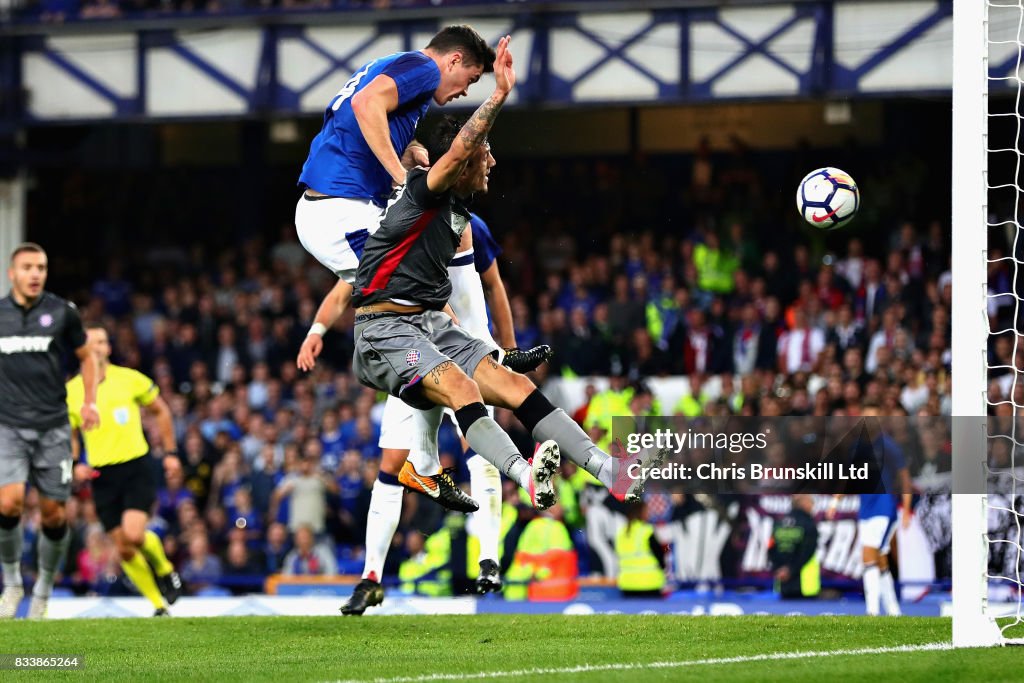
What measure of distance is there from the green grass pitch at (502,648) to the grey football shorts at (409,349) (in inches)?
57.0

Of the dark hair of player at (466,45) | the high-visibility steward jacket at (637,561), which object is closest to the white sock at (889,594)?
the high-visibility steward jacket at (637,561)

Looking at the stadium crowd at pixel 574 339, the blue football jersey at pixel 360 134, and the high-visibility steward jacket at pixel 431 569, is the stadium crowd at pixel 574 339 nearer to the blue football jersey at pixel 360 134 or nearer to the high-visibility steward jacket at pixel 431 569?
the high-visibility steward jacket at pixel 431 569

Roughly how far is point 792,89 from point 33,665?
1252 cm

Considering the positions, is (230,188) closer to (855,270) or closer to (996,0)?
(855,270)

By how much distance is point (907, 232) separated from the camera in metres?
18.9

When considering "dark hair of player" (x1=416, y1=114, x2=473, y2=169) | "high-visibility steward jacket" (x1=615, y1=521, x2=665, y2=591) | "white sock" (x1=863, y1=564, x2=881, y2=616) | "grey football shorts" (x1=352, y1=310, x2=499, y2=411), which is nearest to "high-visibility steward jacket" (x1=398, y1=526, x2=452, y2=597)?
"high-visibility steward jacket" (x1=615, y1=521, x2=665, y2=591)

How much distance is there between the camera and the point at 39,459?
1213 cm

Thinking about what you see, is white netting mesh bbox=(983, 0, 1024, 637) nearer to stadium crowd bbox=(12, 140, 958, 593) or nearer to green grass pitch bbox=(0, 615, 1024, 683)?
stadium crowd bbox=(12, 140, 958, 593)

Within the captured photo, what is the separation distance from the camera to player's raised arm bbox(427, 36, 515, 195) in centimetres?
827

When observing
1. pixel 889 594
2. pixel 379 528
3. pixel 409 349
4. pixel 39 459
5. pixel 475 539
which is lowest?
pixel 889 594

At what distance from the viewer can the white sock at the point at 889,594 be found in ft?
46.3

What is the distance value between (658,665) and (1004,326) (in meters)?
10.8

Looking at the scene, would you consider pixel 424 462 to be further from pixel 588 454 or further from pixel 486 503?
pixel 588 454

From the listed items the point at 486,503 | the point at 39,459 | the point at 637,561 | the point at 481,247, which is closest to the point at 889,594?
the point at 637,561
